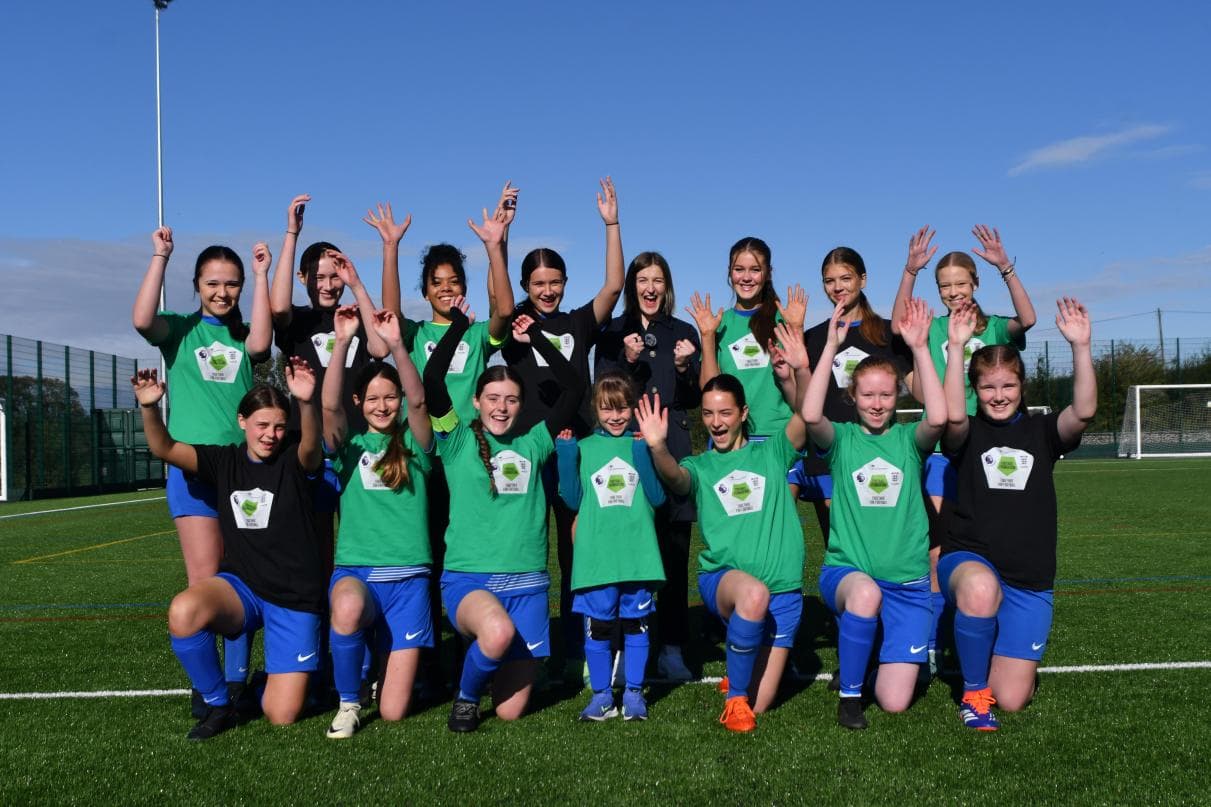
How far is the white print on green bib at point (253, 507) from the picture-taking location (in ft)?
13.5

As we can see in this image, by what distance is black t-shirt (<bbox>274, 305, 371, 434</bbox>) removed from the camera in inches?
186

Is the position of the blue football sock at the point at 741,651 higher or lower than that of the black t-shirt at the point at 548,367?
lower

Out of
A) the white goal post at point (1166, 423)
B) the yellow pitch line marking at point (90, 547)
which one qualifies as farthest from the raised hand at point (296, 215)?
the white goal post at point (1166, 423)

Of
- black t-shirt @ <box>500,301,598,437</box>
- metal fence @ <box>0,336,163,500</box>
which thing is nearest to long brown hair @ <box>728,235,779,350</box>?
black t-shirt @ <box>500,301,598,437</box>

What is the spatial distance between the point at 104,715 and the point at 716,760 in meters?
2.53

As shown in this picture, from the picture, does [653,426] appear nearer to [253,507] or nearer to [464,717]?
[464,717]

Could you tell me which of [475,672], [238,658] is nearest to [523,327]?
[475,672]

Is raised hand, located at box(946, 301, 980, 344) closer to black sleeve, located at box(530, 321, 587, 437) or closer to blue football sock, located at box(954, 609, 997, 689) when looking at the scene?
blue football sock, located at box(954, 609, 997, 689)

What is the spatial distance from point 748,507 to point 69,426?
22.3 metres

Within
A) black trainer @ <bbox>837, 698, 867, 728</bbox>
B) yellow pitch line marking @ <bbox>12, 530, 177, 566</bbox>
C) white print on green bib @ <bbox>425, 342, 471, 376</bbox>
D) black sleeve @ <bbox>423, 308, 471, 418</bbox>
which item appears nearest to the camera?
black trainer @ <bbox>837, 698, 867, 728</bbox>

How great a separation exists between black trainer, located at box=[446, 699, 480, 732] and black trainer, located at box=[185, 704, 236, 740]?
2.79ft

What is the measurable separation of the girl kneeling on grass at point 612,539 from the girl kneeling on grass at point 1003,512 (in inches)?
48.8

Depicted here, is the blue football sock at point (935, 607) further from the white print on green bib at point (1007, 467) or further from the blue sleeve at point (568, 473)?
the blue sleeve at point (568, 473)

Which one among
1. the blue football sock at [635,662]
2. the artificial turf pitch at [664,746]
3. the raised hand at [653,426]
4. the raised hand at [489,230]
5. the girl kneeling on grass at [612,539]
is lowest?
the artificial turf pitch at [664,746]
